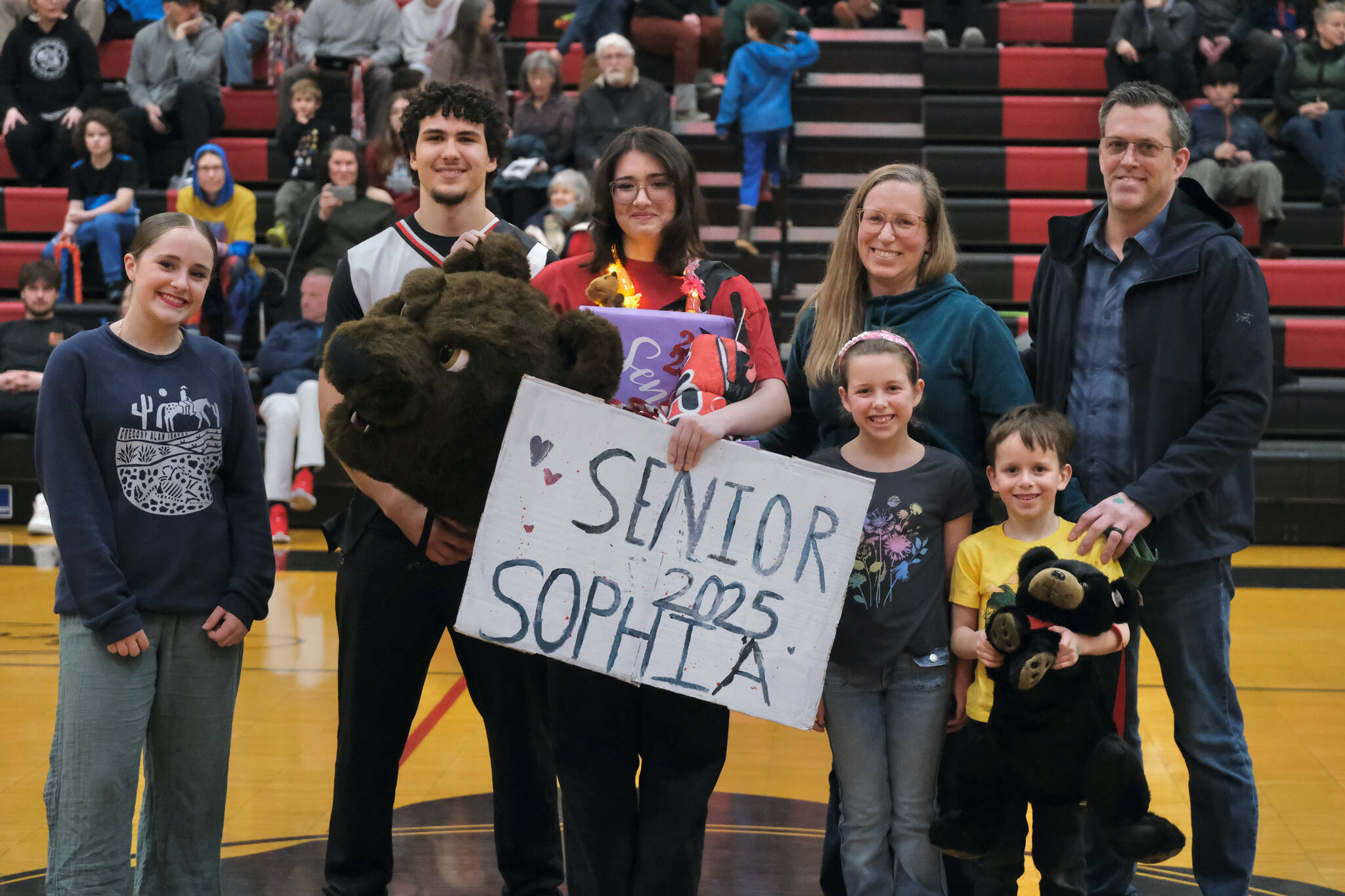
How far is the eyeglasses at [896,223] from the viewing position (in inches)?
103

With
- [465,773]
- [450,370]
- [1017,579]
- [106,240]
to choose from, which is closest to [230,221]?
Answer: [106,240]

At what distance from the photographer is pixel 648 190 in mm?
2463

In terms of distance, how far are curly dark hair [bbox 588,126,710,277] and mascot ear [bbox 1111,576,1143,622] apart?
0.96 m

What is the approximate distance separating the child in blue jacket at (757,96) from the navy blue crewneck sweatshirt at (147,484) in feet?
20.7

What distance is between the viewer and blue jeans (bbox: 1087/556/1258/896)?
2.68 metres

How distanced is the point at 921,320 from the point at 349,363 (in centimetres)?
113

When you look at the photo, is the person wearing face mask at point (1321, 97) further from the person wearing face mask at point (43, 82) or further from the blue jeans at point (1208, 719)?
the person wearing face mask at point (43, 82)

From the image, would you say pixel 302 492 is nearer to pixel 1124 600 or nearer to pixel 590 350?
pixel 590 350

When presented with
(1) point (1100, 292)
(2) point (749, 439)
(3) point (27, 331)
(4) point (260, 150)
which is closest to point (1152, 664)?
(1) point (1100, 292)

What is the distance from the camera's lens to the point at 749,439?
97.0 inches

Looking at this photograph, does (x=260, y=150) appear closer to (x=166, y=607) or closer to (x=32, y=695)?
(x=32, y=695)

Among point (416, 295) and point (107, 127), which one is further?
point (107, 127)

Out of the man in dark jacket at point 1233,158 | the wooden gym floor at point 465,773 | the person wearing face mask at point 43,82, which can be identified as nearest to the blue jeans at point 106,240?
the person wearing face mask at point 43,82

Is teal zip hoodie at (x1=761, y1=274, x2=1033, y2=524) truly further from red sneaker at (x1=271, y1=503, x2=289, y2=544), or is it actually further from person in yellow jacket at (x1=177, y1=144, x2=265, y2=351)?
person in yellow jacket at (x1=177, y1=144, x2=265, y2=351)
